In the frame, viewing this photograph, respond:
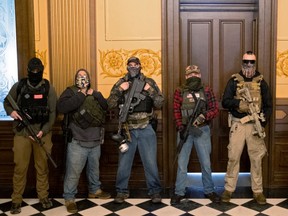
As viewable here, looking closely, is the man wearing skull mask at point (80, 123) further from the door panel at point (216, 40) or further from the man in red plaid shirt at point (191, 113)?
the door panel at point (216, 40)

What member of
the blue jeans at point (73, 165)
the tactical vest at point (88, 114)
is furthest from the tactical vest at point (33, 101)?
the blue jeans at point (73, 165)

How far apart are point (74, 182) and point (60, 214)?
0.33m

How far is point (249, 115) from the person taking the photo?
4.10m

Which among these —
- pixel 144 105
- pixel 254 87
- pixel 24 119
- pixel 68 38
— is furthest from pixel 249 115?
pixel 24 119

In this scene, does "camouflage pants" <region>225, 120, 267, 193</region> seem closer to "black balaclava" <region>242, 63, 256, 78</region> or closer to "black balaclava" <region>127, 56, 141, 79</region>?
"black balaclava" <region>242, 63, 256, 78</region>

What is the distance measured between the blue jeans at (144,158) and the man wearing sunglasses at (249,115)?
0.74m

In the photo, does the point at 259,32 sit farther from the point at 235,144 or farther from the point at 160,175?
the point at 160,175

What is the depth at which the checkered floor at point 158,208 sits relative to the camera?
4004 millimetres

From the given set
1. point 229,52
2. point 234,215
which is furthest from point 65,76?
point 234,215

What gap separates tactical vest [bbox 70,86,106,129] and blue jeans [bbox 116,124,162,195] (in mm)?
386

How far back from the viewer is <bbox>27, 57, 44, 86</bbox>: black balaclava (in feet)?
13.2

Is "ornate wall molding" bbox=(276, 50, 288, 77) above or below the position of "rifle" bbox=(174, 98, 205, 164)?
above

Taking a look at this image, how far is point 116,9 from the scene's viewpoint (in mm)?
4527

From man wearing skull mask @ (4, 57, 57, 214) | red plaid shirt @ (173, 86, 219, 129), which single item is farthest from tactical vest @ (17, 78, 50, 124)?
red plaid shirt @ (173, 86, 219, 129)
